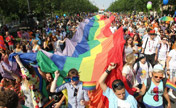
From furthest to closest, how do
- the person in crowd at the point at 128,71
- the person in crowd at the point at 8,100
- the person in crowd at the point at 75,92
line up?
1. the person in crowd at the point at 128,71
2. the person in crowd at the point at 75,92
3. the person in crowd at the point at 8,100

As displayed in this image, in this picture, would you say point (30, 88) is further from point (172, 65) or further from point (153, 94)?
point (172, 65)

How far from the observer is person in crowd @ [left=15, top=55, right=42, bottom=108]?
354cm

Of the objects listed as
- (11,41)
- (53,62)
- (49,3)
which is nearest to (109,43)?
(53,62)

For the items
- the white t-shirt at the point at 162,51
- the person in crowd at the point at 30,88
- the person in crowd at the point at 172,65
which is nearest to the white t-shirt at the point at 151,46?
the white t-shirt at the point at 162,51

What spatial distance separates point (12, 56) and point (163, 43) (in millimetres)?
5082

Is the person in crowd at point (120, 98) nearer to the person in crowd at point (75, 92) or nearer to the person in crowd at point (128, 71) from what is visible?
the person in crowd at point (75, 92)

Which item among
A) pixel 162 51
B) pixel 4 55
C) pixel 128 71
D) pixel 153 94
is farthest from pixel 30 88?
pixel 162 51

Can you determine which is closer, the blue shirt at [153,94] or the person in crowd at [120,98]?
the person in crowd at [120,98]

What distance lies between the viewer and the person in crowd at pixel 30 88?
3535 millimetres

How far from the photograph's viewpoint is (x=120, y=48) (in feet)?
12.3

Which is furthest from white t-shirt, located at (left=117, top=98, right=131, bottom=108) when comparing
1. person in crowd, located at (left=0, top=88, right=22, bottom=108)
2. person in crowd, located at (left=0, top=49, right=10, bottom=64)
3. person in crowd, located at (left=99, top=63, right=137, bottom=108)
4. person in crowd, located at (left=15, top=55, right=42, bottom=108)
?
person in crowd, located at (left=0, top=49, right=10, bottom=64)

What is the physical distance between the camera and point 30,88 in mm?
3578

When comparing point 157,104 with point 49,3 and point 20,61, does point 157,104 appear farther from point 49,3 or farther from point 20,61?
point 49,3

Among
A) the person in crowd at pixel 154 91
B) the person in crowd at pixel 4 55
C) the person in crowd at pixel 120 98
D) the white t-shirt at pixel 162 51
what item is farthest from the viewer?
the white t-shirt at pixel 162 51
